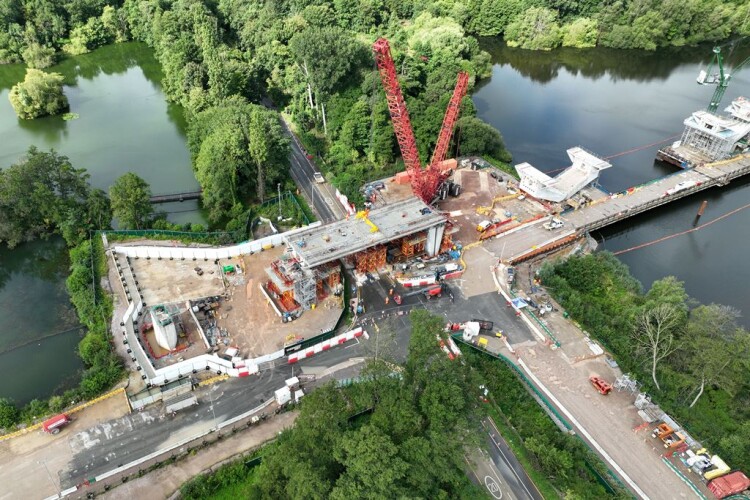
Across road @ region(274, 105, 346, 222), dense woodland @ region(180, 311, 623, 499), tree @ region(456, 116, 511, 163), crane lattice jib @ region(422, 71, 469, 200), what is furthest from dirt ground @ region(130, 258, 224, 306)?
tree @ region(456, 116, 511, 163)

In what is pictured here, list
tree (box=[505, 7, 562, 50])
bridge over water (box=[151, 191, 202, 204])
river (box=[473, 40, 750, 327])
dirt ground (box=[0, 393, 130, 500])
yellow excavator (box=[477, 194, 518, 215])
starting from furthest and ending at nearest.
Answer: tree (box=[505, 7, 562, 50]) < bridge over water (box=[151, 191, 202, 204]) < yellow excavator (box=[477, 194, 518, 215]) < river (box=[473, 40, 750, 327]) < dirt ground (box=[0, 393, 130, 500])

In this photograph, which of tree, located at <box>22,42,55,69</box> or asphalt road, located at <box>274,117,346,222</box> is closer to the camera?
asphalt road, located at <box>274,117,346,222</box>

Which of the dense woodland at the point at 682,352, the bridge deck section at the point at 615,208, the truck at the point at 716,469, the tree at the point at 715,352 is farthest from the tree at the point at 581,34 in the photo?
the truck at the point at 716,469

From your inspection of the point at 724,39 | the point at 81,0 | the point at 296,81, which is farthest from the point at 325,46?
the point at 724,39

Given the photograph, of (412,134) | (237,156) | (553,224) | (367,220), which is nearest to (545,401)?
(367,220)

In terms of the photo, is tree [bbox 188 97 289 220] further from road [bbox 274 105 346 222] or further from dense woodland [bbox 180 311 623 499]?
dense woodland [bbox 180 311 623 499]

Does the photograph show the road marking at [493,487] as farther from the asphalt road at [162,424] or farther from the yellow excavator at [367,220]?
the yellow excavator at [367,220]

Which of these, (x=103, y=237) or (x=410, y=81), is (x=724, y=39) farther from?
(x=103, y=237)
